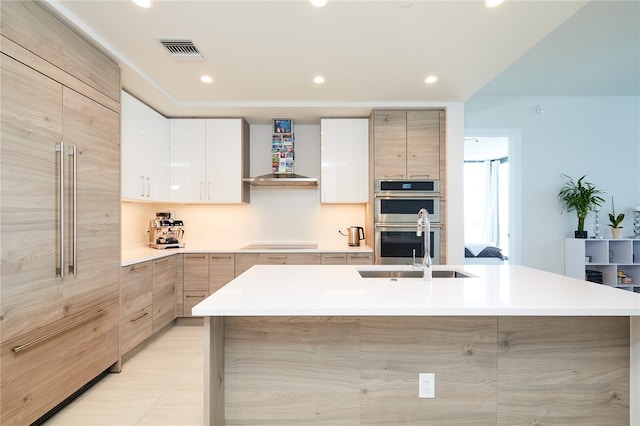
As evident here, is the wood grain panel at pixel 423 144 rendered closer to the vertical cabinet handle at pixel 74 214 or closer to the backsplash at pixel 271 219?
the backsplash at pixel 271 219

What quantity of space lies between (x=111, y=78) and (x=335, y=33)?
1.74m

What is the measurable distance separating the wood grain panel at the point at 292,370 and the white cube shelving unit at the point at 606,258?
13.8 ft

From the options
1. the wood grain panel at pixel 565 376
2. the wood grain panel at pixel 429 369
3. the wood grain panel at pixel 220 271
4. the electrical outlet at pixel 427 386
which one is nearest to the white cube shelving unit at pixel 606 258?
the wood grain panel at pixel 565 376

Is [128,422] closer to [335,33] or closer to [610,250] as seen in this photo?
[335,33]

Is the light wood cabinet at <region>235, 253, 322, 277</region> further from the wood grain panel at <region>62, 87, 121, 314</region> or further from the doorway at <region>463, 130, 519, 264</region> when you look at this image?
the doorway at <region>463, 130, 519, 264</region>

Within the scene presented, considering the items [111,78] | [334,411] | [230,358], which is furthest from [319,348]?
[111,78]

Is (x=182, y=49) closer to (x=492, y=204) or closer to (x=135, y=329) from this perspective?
(x=135, y=329)

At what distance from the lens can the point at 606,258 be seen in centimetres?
428

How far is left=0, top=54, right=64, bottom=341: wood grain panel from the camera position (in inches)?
63.3

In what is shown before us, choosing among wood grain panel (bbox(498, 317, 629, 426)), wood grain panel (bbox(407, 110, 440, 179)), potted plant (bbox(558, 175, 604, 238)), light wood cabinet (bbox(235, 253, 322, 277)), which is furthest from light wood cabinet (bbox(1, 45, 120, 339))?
potted plant (bbox(558, 175, 604, 238))

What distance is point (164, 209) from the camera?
4.30m

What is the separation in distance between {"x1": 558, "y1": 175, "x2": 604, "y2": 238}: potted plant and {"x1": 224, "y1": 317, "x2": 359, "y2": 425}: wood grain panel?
428 cm

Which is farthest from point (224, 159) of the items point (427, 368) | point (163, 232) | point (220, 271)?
point (427, 368)

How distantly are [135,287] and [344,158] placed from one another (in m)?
2.51
